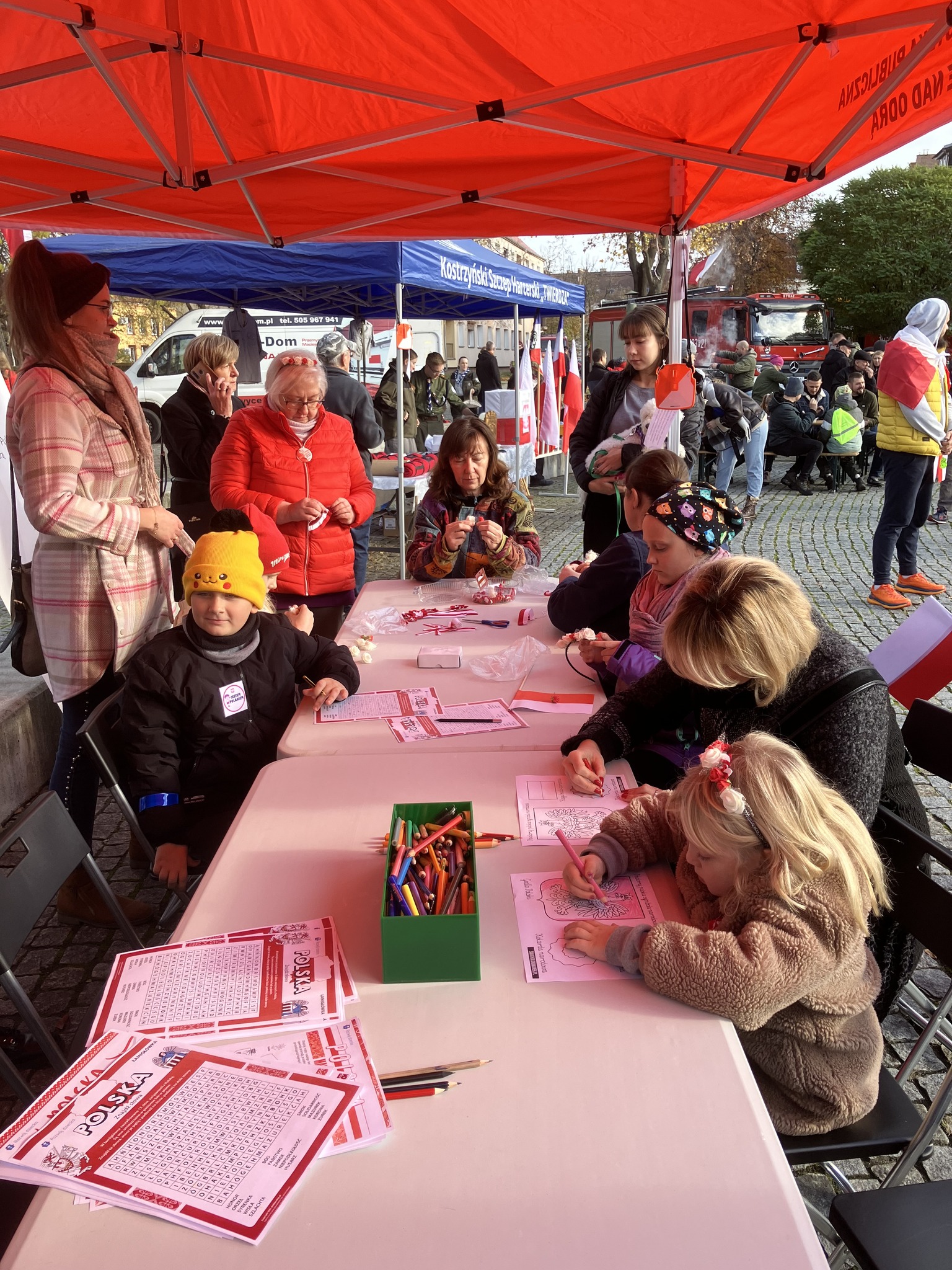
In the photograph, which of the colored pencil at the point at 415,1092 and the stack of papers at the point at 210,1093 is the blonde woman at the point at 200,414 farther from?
the colored pencil at the point at 415,1092

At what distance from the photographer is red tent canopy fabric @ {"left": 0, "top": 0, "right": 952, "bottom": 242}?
2.43 meters

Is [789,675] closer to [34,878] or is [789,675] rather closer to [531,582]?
[34,878]

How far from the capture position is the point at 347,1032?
1264 mm

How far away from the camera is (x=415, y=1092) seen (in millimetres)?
1149

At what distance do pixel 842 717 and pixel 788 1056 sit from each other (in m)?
0.63

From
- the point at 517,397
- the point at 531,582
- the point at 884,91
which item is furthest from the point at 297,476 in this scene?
the point at 517,397

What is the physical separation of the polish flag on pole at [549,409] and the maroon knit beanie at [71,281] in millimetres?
8948

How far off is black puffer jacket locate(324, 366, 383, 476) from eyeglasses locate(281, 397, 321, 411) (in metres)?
2.26

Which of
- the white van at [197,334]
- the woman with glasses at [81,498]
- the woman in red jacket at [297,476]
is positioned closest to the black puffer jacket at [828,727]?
the woman with glasses at [81,498]

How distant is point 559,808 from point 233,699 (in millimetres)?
1041

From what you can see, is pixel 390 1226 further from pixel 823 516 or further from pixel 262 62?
pixel 823 516

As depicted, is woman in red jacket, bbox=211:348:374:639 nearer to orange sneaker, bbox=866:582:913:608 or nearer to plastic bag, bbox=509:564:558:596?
plastic bag, bbox=509:564:558:596

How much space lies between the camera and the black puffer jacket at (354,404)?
19.5 ft

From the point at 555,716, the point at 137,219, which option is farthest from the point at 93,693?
the point at 137,219
